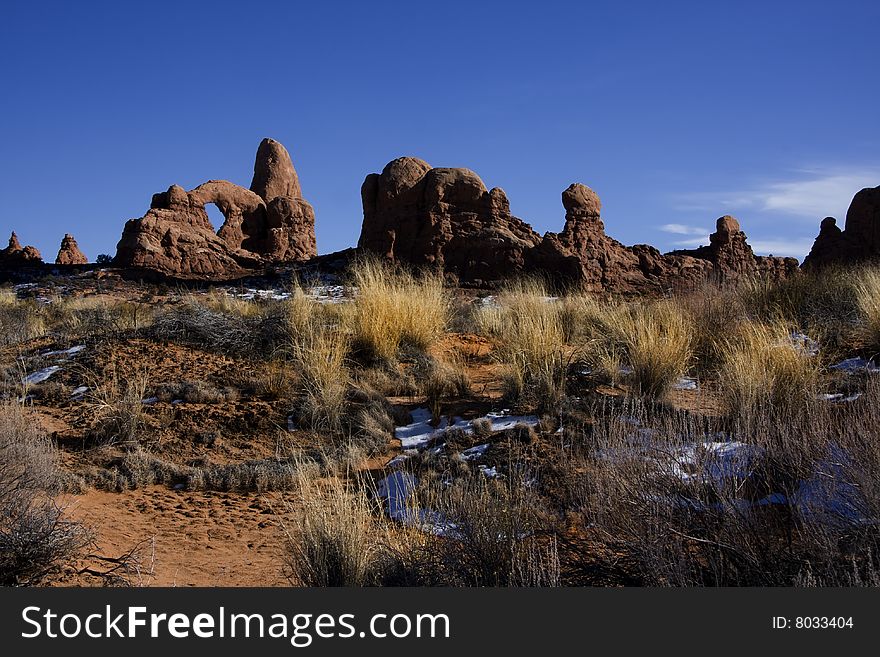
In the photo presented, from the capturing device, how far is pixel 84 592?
3406 millimetres

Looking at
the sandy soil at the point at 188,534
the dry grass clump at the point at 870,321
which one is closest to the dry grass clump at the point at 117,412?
the sandy soil at the point at 188,534

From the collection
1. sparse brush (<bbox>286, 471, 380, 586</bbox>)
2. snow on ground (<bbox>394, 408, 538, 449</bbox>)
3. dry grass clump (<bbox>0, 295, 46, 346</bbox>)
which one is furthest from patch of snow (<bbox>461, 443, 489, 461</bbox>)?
dry grass clump (<bbox>0, 295, 46, 346</bbox>)

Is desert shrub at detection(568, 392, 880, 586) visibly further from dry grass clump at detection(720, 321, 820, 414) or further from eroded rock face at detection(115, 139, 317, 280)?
eroded rock face at detection(115, 139, 317, 280)

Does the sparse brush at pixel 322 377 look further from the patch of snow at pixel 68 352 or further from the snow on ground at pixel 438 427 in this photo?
the patch of snow at pixel 68 352

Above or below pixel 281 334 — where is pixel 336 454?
below

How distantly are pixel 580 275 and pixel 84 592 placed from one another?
70.4ft

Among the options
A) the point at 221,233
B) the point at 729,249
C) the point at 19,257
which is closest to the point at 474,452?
the point at 729,249

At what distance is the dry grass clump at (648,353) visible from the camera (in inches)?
321

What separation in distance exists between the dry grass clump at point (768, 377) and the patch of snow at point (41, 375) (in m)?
8.64

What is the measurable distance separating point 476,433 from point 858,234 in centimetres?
2879

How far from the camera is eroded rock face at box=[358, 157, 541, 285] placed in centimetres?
2619

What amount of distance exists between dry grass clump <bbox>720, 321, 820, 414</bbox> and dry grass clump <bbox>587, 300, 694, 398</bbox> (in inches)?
25.6

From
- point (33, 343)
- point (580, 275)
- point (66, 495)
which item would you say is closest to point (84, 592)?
point (66, 495)

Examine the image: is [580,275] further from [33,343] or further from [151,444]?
[151,444]
